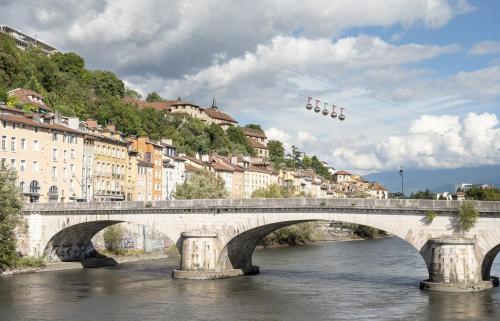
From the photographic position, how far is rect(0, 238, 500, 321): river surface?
136 feet

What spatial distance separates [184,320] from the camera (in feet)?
131

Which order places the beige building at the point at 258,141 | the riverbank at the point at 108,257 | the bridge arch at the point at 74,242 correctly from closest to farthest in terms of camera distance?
1. the riverbank at the point at 108,257
2. the bridge arch at the point at 74,242
3. the beige building at the point at 258,141

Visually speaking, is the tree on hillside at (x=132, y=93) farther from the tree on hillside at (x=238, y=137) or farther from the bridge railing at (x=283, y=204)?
the bridge railing at (x=283, y=204)

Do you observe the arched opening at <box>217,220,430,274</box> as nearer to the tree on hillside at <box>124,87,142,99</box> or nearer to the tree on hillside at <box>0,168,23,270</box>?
the tree on hillside at <box>0,168,23,270</box>

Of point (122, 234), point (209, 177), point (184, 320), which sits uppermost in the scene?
point (209, 177)

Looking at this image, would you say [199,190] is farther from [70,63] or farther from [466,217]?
[70,63]

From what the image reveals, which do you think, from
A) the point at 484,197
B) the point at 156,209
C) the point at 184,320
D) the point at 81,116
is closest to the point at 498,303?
the point at 184,320

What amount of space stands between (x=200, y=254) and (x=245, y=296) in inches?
405

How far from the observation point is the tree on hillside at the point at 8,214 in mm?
57344

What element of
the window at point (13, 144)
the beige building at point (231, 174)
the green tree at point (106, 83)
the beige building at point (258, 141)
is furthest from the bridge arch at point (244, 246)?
the beige building at point (258, 141)

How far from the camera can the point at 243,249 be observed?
62.6 meters

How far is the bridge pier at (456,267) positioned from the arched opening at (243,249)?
8.61 m

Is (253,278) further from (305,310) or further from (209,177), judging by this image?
(209,177)

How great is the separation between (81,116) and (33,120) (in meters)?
32.5
